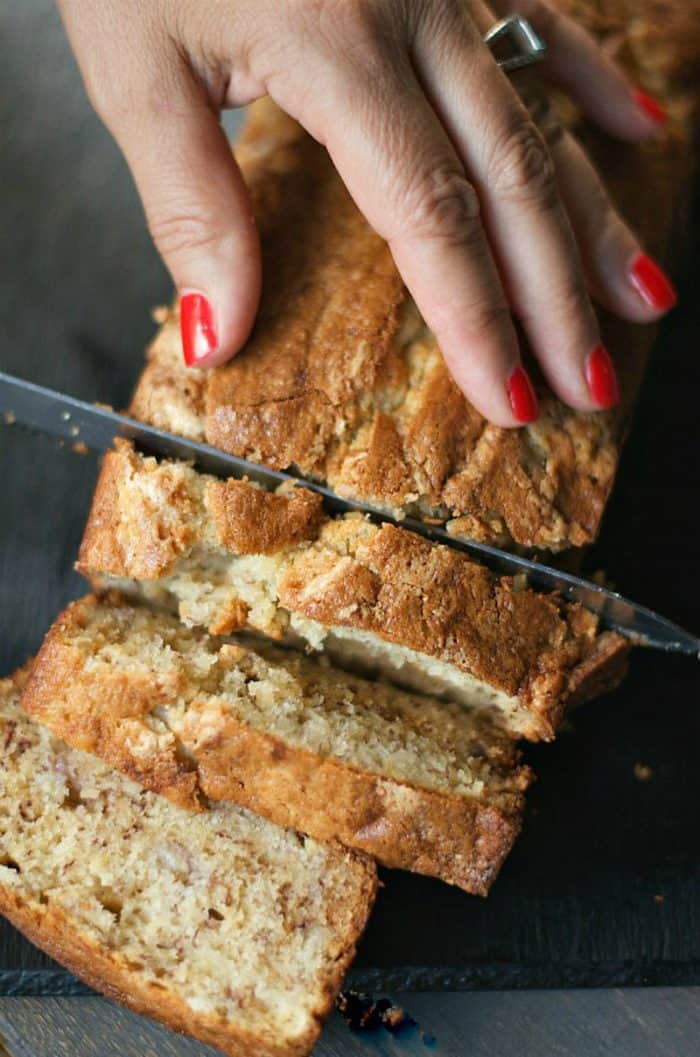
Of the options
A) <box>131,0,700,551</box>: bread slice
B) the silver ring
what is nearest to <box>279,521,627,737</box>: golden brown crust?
<box>131,0,700,551</box>: bread slice

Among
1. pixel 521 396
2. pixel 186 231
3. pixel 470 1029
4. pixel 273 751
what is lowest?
pixel 470 1029

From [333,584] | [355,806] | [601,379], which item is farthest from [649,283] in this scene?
[355,806]

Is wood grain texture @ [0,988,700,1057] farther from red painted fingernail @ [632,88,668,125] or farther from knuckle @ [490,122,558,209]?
red painted fingernail @ [632,88,668,125]

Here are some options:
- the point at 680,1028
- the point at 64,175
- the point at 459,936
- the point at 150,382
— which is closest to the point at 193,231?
the point at 150,382

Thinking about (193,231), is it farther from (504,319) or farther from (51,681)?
(51,681)

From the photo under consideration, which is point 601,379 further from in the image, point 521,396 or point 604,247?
point 604,247

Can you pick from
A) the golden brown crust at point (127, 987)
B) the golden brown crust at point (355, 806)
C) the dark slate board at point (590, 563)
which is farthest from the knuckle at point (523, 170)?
the golden brown crust at point (127, 987)
